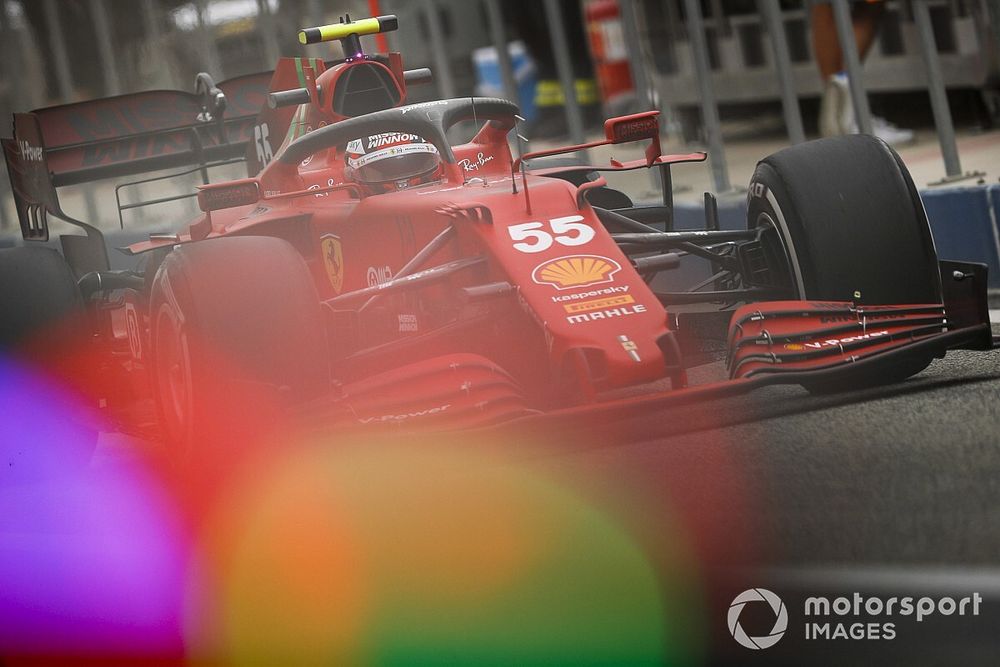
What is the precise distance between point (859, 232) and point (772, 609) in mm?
2062

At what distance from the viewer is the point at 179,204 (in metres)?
18.0

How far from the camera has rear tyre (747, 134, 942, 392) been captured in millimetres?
4988

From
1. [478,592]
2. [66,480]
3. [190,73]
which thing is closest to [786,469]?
[478,592]

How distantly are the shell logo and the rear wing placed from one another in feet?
11.4

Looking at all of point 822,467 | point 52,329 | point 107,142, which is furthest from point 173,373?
point 107,142

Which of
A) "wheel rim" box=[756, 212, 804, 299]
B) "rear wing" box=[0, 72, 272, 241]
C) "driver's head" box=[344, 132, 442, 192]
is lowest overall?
"wheel rim" box=[756, 212, 804, 299]

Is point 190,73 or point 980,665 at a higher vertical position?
point 190,73

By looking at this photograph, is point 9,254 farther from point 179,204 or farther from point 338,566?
point 179,204

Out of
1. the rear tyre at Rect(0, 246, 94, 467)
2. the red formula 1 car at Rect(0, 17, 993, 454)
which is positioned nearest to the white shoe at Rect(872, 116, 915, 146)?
the red formula 1 car at Rect(0, 17, 993, 454)

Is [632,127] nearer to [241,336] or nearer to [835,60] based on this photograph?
[241,336]

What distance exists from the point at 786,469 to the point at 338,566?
4.02 feet

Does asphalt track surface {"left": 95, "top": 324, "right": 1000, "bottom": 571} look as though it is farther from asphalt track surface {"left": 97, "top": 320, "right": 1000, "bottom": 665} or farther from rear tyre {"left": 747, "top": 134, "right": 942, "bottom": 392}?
rear tyre {"left": 747, "top": 134, "right": 942, "bottom": 392}

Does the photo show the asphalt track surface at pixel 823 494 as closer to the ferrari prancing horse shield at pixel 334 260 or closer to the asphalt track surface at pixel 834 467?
the asphalt track surface at pixel 834 467

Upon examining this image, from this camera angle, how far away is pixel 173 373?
17.5 ft
